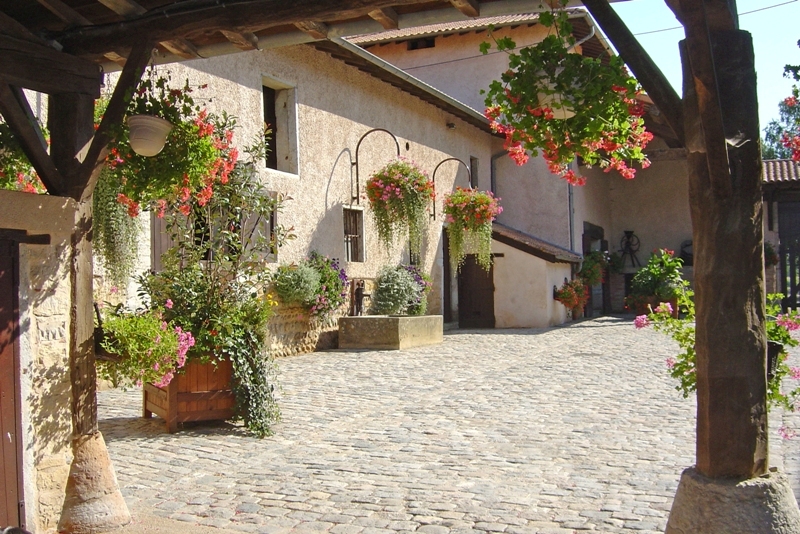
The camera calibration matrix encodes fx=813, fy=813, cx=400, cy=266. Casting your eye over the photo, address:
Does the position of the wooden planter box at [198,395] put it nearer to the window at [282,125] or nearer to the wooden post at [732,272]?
the wooden post at [732,272]

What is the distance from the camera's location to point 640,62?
3193 mm

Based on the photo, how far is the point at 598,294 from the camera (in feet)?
82.2

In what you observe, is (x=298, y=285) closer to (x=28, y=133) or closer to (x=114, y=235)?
(x=114, y=235)

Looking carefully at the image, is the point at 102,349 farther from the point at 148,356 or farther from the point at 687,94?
the point at 687,94

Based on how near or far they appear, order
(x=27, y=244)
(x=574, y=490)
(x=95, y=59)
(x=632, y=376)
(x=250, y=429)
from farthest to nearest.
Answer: (x=632, y=376)
(x=250, y=429)
(x=574, y=490)
(x=95, y=59)
(x=27, y=244)

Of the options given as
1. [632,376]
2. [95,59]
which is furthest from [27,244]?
[632,376]

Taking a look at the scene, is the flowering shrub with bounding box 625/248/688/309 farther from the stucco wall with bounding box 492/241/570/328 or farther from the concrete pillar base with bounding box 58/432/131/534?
the concrete pillar base with bounding box 58/432/131/534

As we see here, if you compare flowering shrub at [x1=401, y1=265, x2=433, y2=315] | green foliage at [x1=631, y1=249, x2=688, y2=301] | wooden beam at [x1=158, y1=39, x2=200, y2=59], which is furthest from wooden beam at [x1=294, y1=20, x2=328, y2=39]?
green foliage at [x1=631, y1=249, x2=688, y2=301]

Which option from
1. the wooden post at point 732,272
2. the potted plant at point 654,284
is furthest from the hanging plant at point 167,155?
the potted plant at point 654,284

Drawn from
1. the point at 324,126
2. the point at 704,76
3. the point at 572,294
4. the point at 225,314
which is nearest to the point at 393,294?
the point at 324,126

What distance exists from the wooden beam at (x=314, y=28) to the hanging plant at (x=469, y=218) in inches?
437

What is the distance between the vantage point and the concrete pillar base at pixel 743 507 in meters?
3.10

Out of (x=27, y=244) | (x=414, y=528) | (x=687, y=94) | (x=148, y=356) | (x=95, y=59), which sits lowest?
(x=414, y=528)

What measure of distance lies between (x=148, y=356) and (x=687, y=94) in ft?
11.3
